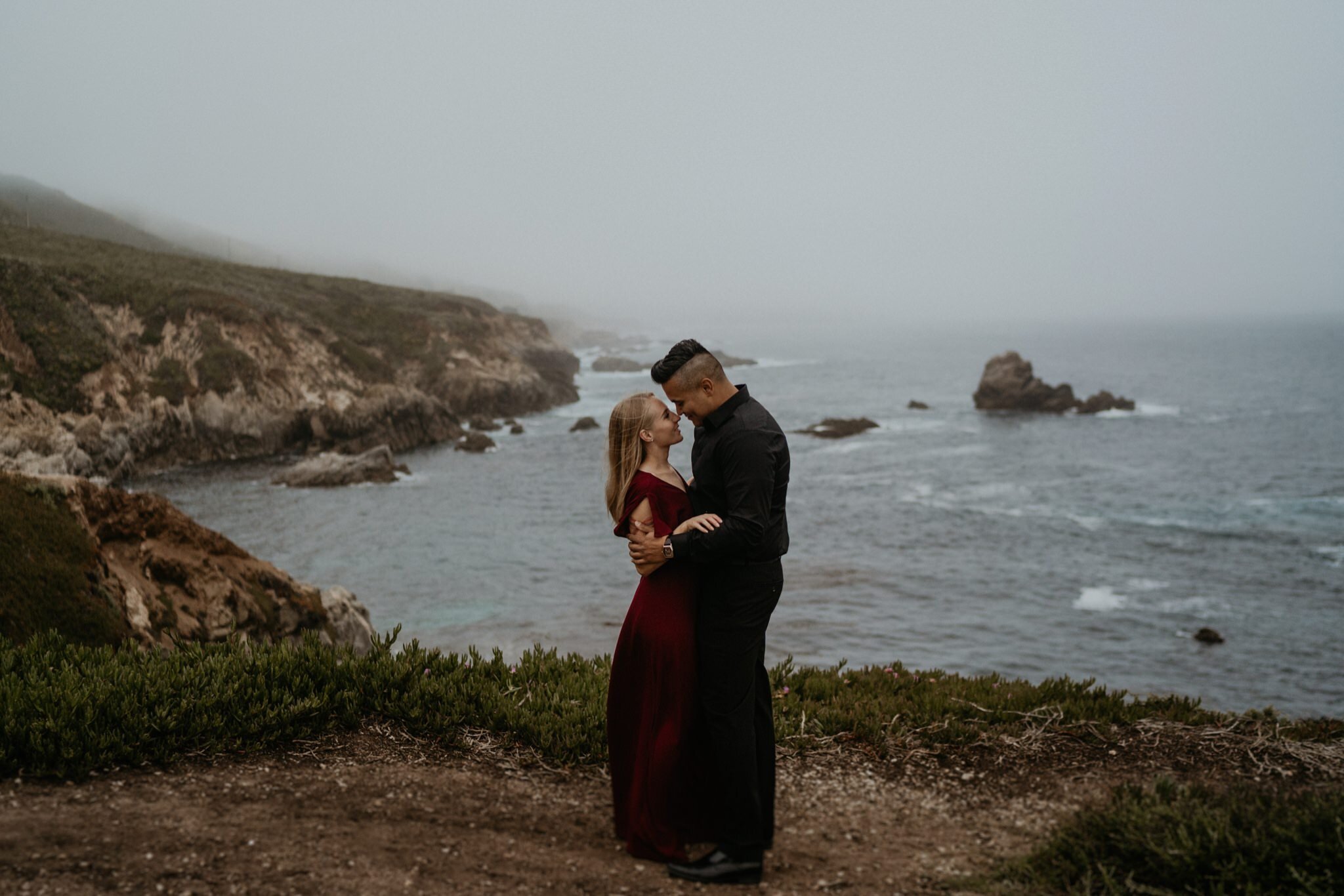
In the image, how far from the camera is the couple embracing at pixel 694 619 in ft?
16.7

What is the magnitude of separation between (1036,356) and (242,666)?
187 meters

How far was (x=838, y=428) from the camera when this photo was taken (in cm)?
6456

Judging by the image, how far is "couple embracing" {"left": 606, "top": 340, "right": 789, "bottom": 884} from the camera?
5.08 metres

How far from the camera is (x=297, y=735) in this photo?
22.3ft

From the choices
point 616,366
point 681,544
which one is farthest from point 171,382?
point 616,366

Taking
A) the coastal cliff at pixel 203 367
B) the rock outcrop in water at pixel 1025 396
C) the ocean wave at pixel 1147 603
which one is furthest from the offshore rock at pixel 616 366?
the ocean wave at pixel 1147 603

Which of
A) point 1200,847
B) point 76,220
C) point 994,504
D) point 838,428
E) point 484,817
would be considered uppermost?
point 76,220

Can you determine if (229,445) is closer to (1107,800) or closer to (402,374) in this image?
(402,374)

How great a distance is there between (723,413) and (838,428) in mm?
60551

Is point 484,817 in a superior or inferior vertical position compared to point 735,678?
inferior

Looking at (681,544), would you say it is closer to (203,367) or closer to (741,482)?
(741,482)

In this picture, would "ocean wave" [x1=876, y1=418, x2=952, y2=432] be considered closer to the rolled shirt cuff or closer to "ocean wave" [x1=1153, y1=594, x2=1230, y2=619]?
"ocean wave" [x1=1153, y1=594, x2=1230, y2=619]

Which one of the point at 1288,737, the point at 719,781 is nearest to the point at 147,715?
the point at 719,781

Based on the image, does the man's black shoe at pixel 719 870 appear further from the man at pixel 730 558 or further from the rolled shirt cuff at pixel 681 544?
the rolled shirt cuff at pixel 681 544
